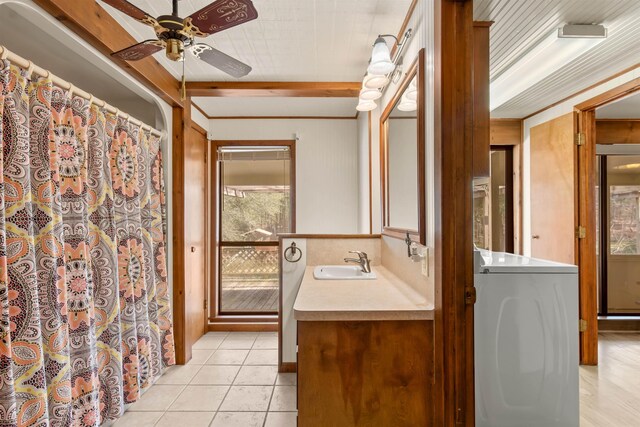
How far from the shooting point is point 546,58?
96.8 inches

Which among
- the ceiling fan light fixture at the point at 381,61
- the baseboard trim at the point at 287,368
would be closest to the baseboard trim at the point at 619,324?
the baseboard trim at the point at 287,368

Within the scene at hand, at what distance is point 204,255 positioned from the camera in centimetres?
389

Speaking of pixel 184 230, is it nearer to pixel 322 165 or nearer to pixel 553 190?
pixel 322 165

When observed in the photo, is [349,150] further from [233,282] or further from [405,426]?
[405,426]

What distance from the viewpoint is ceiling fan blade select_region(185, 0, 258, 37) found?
1365mm

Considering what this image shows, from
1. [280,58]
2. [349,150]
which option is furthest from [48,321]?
[349,150]

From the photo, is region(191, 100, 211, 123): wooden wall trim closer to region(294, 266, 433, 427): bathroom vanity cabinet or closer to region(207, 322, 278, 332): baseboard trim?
region(207, 322, 278, 332): baseboard trim

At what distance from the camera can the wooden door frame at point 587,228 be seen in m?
2.95

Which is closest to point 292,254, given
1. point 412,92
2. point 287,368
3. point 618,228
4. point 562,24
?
point 287,368

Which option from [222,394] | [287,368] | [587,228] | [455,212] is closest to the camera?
[455,212]

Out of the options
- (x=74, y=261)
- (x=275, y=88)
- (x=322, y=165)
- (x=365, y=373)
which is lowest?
(x=365, y=373)

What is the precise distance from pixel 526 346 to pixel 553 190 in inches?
83.6

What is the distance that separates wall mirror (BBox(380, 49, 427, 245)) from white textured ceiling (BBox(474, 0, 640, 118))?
21.0 inches

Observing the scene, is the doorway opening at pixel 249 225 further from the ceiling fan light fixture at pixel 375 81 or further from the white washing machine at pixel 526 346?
the white washing machine at pixel 526 346
